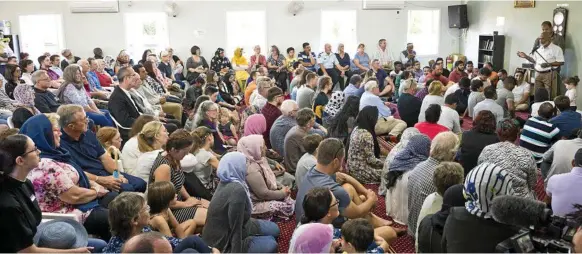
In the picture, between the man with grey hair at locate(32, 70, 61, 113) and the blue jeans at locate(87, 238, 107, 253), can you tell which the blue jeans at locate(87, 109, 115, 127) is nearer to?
the man with grey hair at locate(32, 70, 61, 113)

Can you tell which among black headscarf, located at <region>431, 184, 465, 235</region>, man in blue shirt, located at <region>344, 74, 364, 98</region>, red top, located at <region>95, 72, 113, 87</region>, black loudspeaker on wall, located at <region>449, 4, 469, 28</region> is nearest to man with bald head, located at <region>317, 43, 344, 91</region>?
black loudspeaker on wall, located at <region>449, 4, 469, 28</region>

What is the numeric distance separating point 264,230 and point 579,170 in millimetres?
2026

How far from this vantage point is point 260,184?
3701 mm

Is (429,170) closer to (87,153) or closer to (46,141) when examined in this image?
(87,153)

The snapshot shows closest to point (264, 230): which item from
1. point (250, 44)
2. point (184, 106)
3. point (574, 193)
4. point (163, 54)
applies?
point (574, 193)

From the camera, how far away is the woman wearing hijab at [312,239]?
2295mm

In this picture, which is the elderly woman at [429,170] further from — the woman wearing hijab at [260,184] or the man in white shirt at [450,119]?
the man in white shirt at [450,119]

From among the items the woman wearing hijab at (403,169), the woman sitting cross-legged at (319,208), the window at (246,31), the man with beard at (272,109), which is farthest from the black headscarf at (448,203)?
the window at (246,31)

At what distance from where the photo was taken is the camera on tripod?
2057 mm

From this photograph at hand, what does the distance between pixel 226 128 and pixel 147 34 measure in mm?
7437

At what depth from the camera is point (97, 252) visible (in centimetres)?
272

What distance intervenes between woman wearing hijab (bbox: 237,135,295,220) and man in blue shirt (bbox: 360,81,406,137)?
8.54 ft

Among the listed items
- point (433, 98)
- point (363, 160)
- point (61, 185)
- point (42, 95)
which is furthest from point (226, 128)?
point (61, 185)

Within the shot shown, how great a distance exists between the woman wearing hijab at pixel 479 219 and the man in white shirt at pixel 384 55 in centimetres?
976
